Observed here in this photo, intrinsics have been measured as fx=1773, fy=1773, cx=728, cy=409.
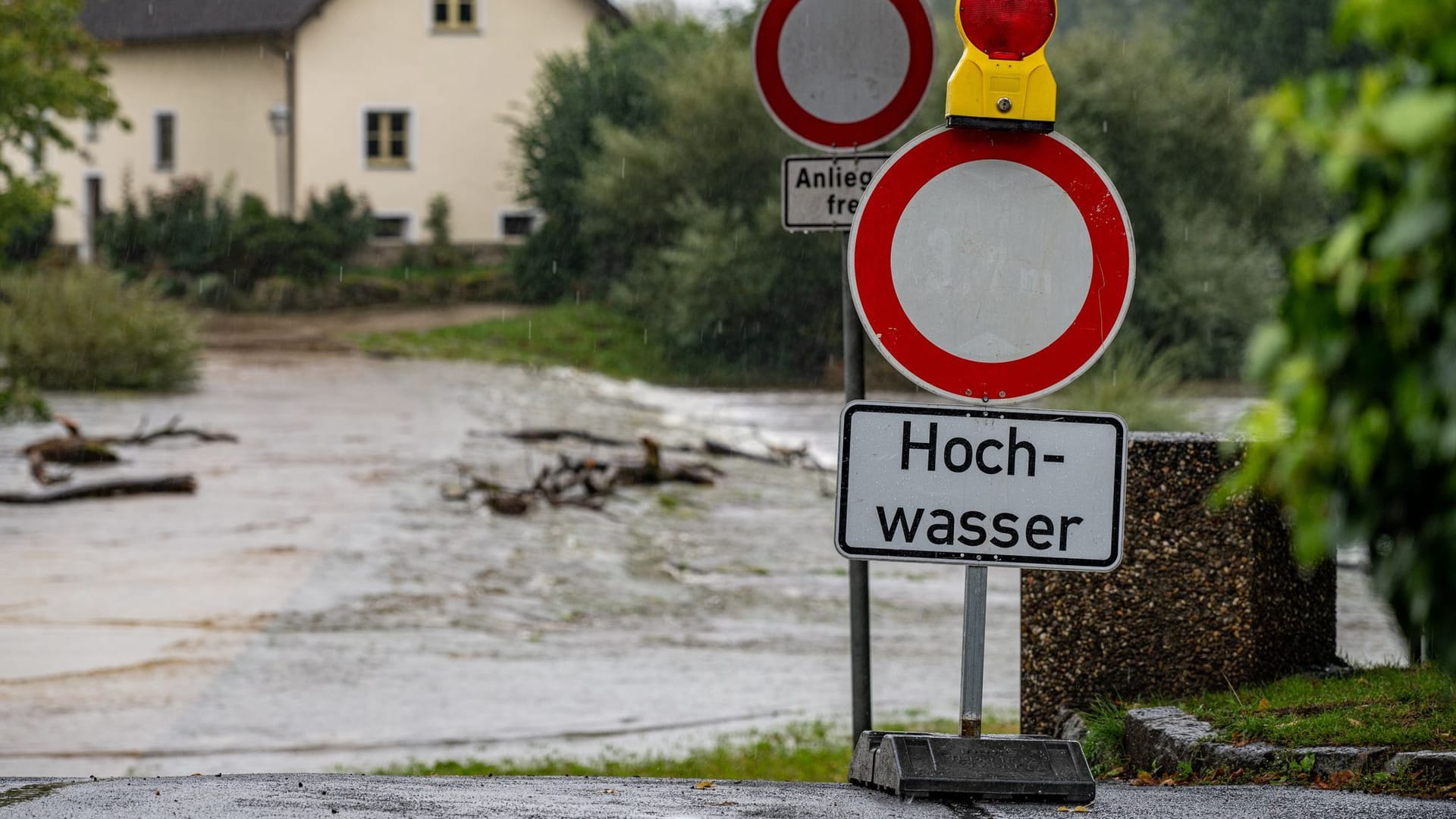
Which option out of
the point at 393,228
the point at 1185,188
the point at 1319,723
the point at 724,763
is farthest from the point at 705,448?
the point at 393,228

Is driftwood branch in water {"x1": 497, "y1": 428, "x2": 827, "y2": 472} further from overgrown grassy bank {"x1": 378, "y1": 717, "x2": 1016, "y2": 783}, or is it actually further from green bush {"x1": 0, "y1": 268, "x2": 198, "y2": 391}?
overgrown grassy bank {"x1": 378, "y1": 717, "x2": 1016, "y2": 783}

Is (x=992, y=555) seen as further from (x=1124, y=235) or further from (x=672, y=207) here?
(x=672, y=207)

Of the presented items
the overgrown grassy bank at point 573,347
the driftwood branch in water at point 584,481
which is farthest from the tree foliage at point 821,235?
the driftwood branch in water at point 584,481

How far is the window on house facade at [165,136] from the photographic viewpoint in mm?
50375

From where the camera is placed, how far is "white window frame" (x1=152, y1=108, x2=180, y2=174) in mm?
50188

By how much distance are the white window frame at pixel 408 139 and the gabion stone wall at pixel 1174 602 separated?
143 ft

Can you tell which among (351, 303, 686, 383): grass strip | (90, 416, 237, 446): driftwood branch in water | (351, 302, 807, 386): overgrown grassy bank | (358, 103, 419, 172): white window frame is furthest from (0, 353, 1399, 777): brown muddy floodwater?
(358, 103, 419, 172): white window frame

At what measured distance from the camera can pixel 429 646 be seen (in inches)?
375

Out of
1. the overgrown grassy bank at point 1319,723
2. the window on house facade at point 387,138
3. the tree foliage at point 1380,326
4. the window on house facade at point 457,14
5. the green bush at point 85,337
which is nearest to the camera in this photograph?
the tree foliage at point 1380,326

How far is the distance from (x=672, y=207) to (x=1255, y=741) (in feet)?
112

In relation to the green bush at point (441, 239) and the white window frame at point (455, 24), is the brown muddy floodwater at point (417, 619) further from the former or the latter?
the white window frame at point (455, 24)

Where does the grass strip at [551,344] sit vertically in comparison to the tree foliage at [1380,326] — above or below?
below

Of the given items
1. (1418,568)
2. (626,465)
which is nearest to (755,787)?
(1418,568)

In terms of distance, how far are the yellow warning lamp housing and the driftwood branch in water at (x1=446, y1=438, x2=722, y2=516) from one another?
34.5ft
